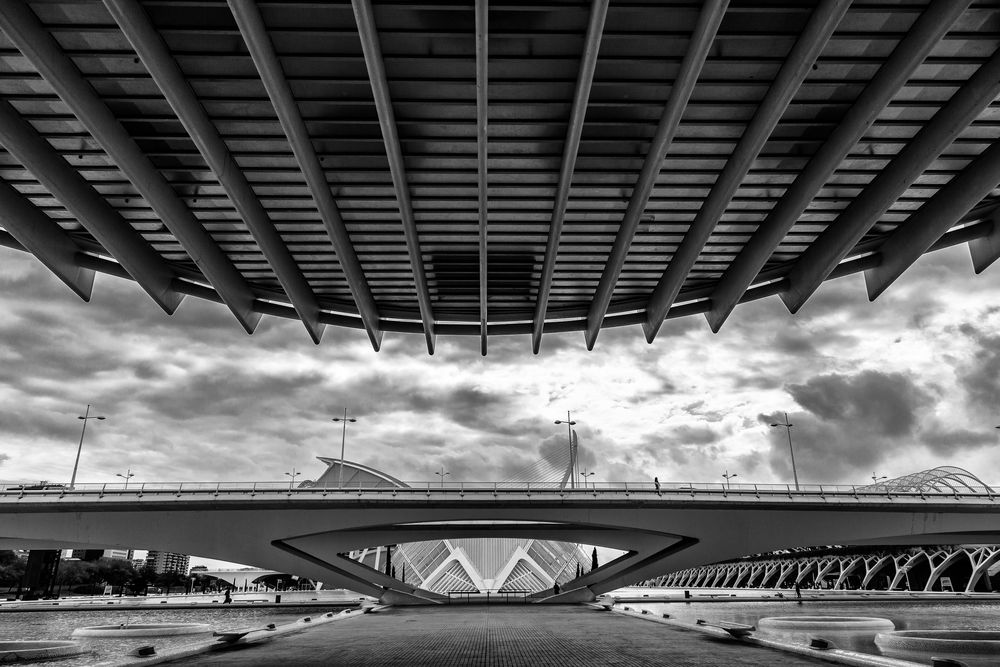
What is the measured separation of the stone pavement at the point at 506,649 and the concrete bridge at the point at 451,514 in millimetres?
17419

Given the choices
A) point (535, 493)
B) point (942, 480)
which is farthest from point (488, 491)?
point (942, 480)

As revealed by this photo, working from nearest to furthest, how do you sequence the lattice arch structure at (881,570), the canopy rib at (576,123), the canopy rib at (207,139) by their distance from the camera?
the canopy rib at (576,123)
the canopy rib at (207,139)
the lattice arch structure at (881,570)

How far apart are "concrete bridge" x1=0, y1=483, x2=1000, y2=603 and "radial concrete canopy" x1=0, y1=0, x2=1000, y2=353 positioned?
2162cm

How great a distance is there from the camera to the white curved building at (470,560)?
60562 millimetres

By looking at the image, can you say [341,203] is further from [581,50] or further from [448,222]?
[581,50]

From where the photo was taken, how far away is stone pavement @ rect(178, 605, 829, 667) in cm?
1083

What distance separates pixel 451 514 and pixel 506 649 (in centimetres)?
2445

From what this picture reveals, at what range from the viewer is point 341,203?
13.3 meters

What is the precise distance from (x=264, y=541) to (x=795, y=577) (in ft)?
280

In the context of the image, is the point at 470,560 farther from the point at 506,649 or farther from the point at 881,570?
the point at 506,649

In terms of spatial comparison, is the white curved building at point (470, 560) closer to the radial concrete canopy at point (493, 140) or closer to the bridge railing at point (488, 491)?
the bridge railing at point (488, 491)

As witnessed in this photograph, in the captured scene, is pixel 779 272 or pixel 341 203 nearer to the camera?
pixel 341 203

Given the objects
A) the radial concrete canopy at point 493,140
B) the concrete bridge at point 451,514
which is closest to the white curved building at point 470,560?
the concrete bridge at point 451,514

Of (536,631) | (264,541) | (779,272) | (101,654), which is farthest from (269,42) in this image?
(264,541)
